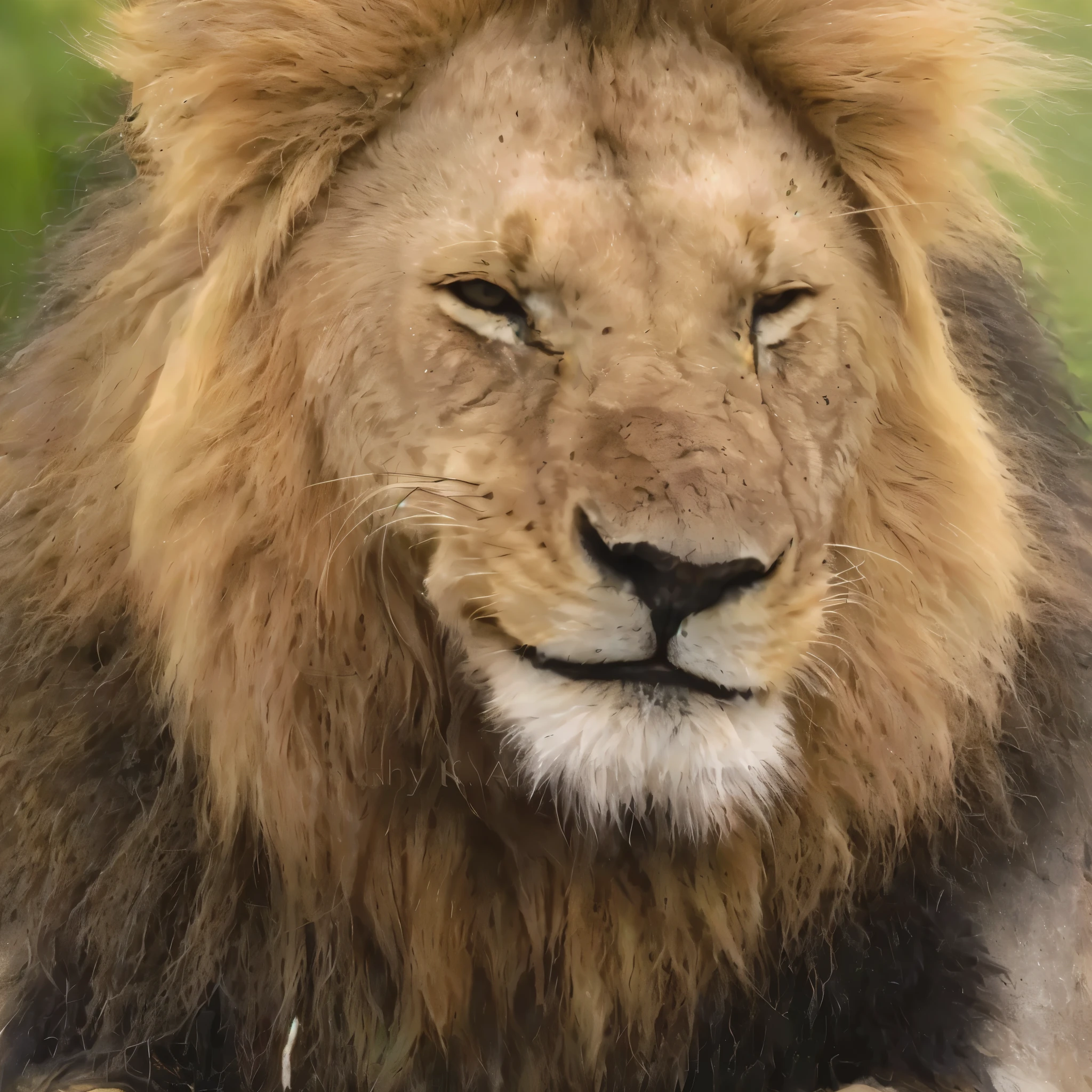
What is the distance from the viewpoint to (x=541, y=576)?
103 cm

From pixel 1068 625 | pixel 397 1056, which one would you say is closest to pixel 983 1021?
pixel 1068 625

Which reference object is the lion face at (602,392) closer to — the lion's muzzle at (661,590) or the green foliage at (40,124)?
the lion's muzzle at (661,590)

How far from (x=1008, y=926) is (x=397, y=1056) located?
737mm

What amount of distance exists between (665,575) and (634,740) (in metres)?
0.17

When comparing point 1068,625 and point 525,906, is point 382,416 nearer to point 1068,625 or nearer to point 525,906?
point 525,906

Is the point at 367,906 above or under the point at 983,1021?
above

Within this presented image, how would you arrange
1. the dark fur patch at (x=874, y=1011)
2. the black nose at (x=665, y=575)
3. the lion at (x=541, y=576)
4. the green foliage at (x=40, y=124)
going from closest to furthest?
the black nose at (x=665, y=575) < the lion at (x=541, y=576) < the dark fur patch at (x=874, y=1011) < the green foliage at (x=40, y=124)

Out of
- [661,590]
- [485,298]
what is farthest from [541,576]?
[485,298]

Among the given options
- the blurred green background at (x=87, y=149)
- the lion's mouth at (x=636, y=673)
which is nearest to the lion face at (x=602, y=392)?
the lion's mouth at (x=636, y=673)

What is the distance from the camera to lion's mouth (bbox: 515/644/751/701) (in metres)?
1.03

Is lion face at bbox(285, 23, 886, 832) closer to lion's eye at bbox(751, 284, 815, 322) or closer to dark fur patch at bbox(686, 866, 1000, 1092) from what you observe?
lion's eye at bbox(751, 284, 815, 322)

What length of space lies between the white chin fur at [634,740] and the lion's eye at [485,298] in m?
0.33

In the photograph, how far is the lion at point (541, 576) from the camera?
1.08 meters

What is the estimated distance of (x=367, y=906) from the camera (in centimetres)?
128
